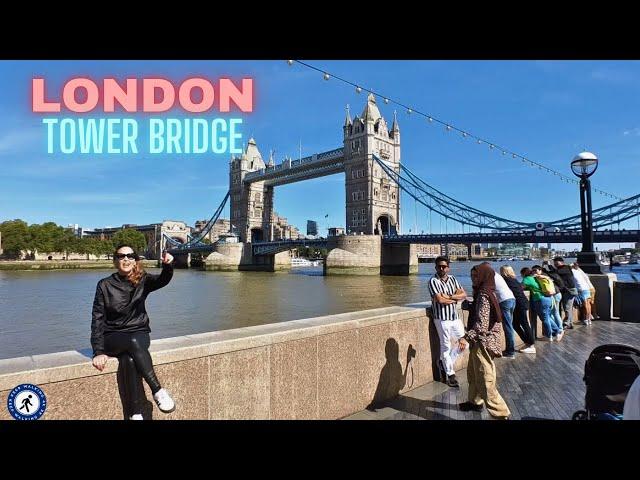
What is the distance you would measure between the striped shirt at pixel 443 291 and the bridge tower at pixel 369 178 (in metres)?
55.2

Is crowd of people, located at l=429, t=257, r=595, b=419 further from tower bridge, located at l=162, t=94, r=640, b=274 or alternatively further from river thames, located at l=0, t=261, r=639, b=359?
tower bridge, located at l=162, t=94, r=640, b=274

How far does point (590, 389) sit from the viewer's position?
2.63m

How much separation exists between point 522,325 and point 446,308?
2.19 m

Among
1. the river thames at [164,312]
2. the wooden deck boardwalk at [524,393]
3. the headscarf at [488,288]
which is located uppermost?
the headscarf at [488,288]

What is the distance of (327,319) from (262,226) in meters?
82.3

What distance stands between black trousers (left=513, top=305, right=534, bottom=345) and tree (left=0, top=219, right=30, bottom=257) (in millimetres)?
77839

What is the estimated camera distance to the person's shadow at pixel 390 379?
381 centimetres

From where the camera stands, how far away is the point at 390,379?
12.9 ft

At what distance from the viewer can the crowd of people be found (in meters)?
3.45

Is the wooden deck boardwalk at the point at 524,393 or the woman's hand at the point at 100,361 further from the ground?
the woman's hand at the point at 100,361

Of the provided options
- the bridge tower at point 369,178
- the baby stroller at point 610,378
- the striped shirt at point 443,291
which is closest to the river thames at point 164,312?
the striped shirt at point 443,291

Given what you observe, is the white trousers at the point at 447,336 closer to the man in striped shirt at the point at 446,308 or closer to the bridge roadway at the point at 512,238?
the man in striped shirt at the point at 446,308

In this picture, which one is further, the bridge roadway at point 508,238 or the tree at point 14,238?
the tree at point 14,238

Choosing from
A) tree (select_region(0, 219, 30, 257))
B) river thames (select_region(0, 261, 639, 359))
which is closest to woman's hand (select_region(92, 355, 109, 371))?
river thames (select_region(0, 261, 639, 359))
